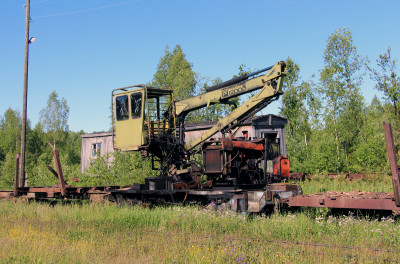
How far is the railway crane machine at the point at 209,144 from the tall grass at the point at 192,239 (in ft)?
5.37

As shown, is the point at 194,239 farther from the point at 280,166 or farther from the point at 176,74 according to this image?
the point at 176,74

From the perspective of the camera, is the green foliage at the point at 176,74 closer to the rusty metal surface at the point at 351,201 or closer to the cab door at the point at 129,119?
the cab door at the point at 129,119

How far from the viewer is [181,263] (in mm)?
5621

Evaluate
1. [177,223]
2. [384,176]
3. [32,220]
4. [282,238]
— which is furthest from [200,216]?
[384,176]

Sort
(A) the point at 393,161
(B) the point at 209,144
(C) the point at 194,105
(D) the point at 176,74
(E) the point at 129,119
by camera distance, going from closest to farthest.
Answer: (A) the point at 393,161 → (B) the point at 209,144 → (E) the point at 129,119 → (C) the point at 194,105 → (D) the point at 176,74

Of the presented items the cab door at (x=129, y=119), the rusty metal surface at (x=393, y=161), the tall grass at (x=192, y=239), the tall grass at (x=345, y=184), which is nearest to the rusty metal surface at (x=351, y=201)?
the tall grass at (x=192, y=239)

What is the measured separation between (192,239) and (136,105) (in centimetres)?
585

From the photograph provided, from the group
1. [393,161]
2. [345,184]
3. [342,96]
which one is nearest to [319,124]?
[342,96]

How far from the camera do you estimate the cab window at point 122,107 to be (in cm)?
1188

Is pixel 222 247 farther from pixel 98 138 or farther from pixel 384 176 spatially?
pixel 98 138

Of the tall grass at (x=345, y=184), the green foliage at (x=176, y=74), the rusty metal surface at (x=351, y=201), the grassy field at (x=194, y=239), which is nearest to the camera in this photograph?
the grassy field at (x=194, y=239)

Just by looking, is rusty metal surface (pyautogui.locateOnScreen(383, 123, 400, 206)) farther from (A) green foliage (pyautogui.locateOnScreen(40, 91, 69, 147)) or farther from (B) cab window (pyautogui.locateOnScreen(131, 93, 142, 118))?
(A) green foliage (pyautogui.locateOnScreen(40, 91, 69, 147))

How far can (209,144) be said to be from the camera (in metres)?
10.9

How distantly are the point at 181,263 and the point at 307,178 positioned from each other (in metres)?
13.3
